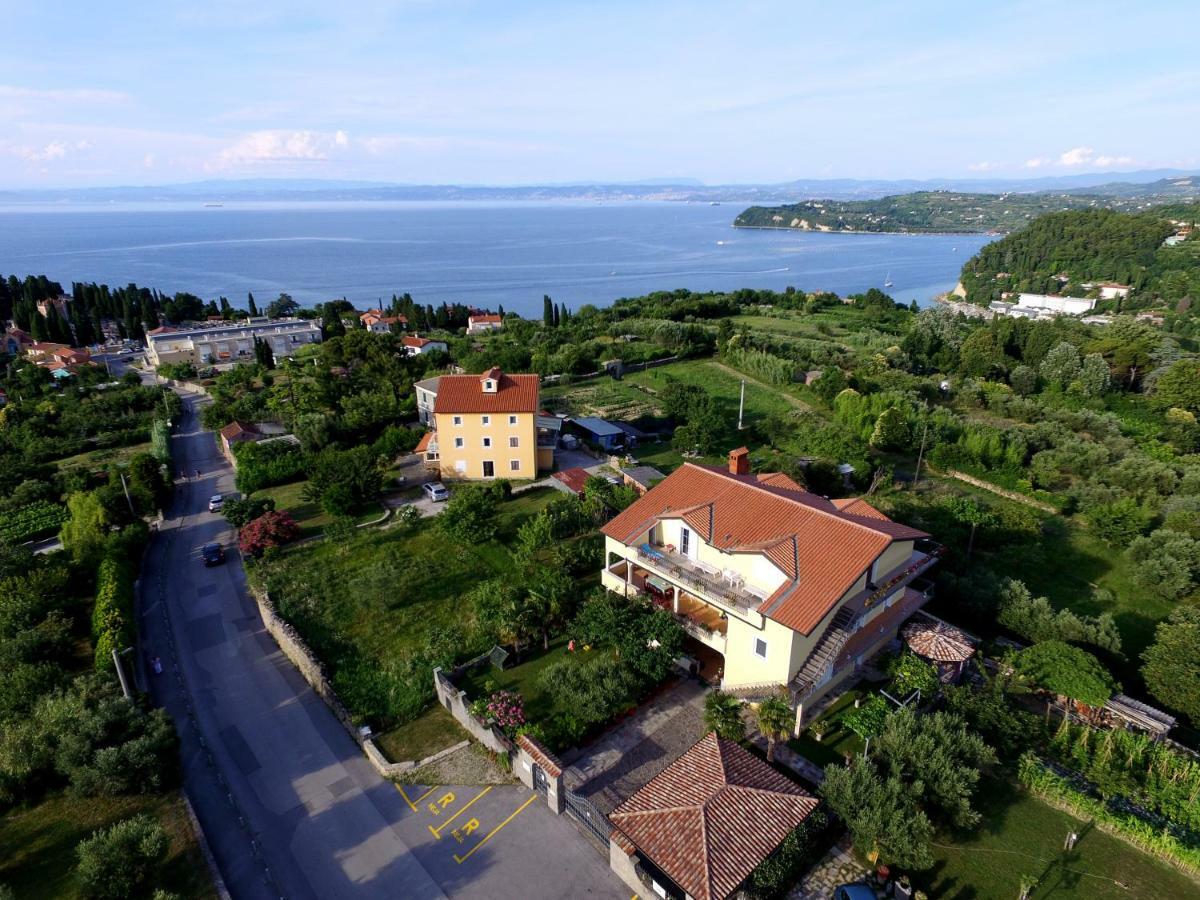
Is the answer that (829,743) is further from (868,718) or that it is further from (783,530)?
(783,530)

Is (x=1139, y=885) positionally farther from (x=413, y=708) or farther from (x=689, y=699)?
(x=413, y=708)

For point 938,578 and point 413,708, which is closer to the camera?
point 413,708

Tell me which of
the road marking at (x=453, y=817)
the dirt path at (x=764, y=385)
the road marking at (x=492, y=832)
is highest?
the road marking at (x=492, y=832)

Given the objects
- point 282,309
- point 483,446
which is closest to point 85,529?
point 483,446

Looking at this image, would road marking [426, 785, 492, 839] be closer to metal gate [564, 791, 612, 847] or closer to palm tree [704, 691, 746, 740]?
metal gate [564, 791, 612, 847]

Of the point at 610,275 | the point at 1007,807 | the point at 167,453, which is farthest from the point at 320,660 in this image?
the point at 610,275

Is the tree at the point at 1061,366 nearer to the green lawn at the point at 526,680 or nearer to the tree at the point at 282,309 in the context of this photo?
the green lawn at the point at 526,680

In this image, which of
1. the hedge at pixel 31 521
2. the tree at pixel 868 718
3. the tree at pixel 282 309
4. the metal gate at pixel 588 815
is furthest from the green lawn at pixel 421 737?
the tree at pixel 282 309
